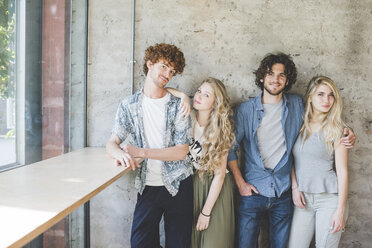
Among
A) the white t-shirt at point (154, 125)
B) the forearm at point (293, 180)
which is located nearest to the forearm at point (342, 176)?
the forearm at point (293, 180)

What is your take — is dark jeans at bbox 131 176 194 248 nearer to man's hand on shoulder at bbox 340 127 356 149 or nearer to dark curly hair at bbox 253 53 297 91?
dark curly hair at bbox 253 53 297 91

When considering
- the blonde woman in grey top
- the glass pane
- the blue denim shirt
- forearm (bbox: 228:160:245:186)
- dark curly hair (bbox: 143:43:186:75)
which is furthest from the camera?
forearm (bbox: 228:160:245:186)

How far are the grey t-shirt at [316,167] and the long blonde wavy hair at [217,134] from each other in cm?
64

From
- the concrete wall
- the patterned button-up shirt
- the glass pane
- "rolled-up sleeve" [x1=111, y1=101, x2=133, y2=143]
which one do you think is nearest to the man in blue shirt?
the concrete wall

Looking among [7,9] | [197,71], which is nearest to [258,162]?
[197,71]

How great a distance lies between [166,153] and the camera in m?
1.97

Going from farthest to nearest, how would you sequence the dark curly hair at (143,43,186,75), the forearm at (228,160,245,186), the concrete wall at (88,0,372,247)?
the concrete wall at (88,0,372,247)
the forearm at (228,160,245,186)
the dark curly hair at (143,43,186,75)

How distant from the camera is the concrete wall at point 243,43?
99.4 inches

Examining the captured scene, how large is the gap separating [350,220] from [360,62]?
1.57 metres

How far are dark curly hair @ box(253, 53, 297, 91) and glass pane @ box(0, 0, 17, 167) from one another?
76.3 inches

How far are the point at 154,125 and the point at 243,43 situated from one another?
1.21 metres

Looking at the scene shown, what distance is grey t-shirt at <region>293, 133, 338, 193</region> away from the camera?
221 cm

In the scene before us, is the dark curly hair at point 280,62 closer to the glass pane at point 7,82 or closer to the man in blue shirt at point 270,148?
the man in blue shirt at point 270,148

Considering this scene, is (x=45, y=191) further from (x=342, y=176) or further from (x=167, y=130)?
(x=342, y=176)
